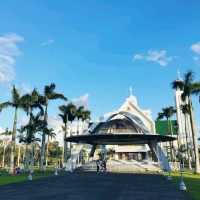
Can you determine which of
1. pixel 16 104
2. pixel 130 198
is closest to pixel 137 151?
pixel 16 104

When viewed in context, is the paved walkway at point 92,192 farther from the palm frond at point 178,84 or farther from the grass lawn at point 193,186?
the palm frond at point 178,84

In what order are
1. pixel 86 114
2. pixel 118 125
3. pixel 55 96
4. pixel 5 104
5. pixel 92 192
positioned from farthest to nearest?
pixel 86 114
pixel 118 125
pixel 55 96
pixel 5 104
pixel 92 192

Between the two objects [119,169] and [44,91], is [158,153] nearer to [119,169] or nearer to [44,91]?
[119,169]

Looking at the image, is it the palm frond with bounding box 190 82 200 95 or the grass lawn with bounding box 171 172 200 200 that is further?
the palm frond with bounding box 190 82 200 95

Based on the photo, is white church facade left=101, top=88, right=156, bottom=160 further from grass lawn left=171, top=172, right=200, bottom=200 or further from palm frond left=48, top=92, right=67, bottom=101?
grass lawn left=171, top=172, right=200, bottom=200

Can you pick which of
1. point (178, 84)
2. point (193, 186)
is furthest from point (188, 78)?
point (193, 186)

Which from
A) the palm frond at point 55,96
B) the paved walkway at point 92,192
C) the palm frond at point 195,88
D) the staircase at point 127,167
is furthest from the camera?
the palm frond at point 55,96

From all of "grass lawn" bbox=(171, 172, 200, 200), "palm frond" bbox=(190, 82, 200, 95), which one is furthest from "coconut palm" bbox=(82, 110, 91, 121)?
"grass lawn" bbox=(171, 172, 200, 200)

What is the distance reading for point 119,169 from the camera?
54.8 meters

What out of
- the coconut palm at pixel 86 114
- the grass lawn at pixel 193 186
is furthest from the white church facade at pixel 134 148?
the grass lawn at pixel 193 186

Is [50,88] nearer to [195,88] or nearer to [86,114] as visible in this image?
[86,114]

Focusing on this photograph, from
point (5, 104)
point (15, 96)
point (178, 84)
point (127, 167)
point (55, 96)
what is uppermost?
point (55, 96)

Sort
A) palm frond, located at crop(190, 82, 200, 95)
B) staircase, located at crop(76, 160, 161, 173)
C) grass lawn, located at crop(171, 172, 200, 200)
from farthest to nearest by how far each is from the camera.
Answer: staircase, located at crop(76, 160, 161, 173)
palm frond, located at crop(190, 82, 200, 95)
grass lawn, located at crop(171, 172, 200, 200)

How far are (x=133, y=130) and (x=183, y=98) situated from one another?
2115 centimetres
